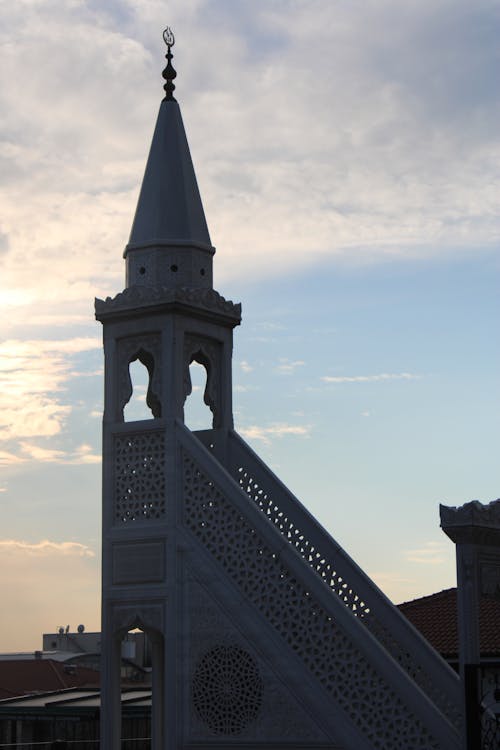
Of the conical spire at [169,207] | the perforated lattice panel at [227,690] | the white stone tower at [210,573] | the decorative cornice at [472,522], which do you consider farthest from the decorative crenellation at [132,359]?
the decorative cornice at [472,522]

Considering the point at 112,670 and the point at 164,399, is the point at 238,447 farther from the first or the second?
the point at 112,670

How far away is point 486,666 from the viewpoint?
15242 mm

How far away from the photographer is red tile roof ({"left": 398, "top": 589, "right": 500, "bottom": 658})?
24.3 m

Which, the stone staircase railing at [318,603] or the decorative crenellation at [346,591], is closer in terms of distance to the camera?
the stone staircase railing at [318,603]

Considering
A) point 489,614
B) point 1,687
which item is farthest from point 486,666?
point 1,687

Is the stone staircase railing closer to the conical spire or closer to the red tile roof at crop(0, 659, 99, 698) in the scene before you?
the conical spire

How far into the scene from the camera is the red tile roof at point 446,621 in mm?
24344

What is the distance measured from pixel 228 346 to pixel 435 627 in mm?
9953

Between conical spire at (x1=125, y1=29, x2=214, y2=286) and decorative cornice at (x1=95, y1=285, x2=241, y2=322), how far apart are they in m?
0.37

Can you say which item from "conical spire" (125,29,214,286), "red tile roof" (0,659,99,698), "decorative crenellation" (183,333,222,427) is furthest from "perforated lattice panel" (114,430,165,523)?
"red tile roof" (0,659,99,698)

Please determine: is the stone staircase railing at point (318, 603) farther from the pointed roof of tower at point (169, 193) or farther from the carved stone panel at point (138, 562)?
the pointed roof of tower at point (169, 193)

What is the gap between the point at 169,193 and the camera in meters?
19.1

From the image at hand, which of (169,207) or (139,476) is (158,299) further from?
(139,476)

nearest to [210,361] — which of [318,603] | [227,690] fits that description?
[318,603]
